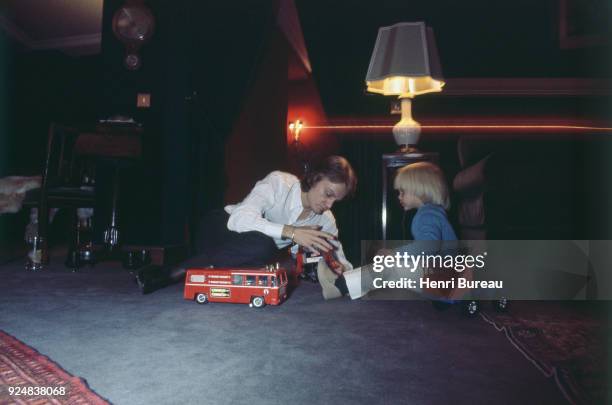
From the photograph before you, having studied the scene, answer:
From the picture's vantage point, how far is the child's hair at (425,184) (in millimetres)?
1882

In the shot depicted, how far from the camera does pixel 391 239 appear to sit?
2.86m

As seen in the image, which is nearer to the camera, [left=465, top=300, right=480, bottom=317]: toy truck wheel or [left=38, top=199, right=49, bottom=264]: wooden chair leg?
[left=465, top=300, right=480, bottom=317]: toy truck wheel

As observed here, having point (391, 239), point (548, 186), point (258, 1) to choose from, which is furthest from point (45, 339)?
point (258, 1)

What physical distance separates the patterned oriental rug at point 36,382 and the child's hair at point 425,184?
56.9 inches

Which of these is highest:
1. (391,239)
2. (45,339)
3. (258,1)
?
(258,1)

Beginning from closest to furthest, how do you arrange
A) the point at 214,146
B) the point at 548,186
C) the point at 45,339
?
1. the point at 45,339
2. the point at 548,186
3. the point at 214,146

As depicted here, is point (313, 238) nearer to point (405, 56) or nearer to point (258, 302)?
point (258, 302)

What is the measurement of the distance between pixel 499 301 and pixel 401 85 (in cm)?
172

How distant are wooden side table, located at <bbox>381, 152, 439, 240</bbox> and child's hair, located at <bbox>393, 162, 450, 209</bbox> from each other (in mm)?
757

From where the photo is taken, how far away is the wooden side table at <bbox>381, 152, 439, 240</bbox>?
266cm

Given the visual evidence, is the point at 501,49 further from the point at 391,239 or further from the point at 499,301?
the point at 499,301

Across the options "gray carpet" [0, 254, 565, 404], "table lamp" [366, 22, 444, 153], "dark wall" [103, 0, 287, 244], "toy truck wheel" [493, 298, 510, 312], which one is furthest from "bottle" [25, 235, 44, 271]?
"toy truck wheel" [493, 298, 510, 312]

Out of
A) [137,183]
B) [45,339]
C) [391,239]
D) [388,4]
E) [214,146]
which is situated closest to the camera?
[45,339]

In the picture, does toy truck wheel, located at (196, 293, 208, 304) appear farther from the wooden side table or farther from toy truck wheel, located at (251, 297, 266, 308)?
the wooden side table
